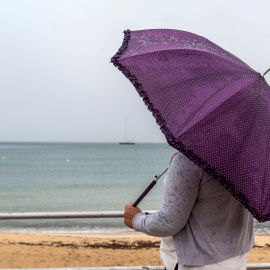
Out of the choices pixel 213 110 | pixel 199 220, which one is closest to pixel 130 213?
pixel 199 220

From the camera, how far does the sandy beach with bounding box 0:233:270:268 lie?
7758 mm

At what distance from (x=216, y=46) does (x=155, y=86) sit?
0.49 meters

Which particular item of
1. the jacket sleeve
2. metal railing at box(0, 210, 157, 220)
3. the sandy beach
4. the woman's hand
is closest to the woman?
the jacket sleeve

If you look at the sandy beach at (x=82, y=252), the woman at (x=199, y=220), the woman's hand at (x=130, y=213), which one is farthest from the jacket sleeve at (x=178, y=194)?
the sandy beach at (x=82, y=252)

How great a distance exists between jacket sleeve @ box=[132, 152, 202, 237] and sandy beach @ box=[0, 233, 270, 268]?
6274 mm

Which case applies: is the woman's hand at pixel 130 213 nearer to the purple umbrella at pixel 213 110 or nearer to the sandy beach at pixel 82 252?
the purple umbrella at pixel 213 110

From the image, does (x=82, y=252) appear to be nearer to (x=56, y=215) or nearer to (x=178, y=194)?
(x=56, y=215)

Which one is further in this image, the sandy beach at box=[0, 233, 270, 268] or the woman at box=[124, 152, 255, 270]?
the sandy beach at box=[0, 233, 270, 268]

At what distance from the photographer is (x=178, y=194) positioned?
1598 mm

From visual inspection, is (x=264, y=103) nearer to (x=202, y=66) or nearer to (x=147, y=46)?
(x=202, y=66)

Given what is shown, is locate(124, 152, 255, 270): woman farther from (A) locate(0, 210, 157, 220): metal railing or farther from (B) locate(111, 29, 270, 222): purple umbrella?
(A) locate(0, 210, 157, 220): metal railing

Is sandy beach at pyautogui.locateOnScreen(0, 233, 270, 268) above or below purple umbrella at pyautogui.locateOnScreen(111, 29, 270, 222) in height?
below

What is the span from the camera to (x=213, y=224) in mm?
1668

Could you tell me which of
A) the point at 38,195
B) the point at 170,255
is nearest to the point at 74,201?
the point at 38,195
